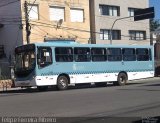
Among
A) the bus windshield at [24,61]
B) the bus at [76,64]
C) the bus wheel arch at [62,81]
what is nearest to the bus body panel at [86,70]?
the bus at [76,64]

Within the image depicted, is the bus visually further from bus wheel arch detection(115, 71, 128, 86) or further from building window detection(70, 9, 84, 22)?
building window detection(70, 9, 84, 22)

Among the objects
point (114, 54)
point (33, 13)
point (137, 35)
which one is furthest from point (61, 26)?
point (114, 54)

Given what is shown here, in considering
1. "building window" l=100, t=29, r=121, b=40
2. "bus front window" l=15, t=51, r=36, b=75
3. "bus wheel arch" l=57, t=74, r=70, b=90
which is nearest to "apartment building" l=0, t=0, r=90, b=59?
"building window" l=100, t=29, r=121, b=40

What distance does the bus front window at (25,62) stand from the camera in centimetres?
2686

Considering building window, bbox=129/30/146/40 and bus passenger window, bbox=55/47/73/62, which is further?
building window, bbox=129/30/146/40

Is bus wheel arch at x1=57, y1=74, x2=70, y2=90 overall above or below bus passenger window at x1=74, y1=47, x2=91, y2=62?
below

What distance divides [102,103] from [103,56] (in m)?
13.5

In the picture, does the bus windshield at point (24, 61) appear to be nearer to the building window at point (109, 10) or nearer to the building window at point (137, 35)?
the building window at point (109, 10)

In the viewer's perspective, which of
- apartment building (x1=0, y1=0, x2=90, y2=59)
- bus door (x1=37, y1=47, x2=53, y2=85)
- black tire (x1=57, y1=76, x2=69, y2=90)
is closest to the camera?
bus door (x1=37, y1=47, x2=53, y2=85)

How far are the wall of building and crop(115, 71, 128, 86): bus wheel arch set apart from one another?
1354 centimetres

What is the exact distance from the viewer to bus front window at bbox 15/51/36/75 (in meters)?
26.9

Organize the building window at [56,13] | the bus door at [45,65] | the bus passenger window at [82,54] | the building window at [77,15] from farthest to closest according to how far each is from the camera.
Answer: the building window at [77,15] → the building window at [56,13] → the bus passenger window at [82,54] → the bus door at [45,65]

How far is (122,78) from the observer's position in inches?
1262

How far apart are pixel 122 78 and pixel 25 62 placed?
802 cm
